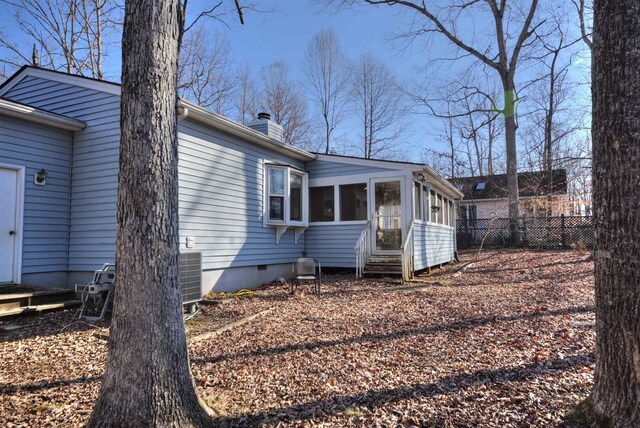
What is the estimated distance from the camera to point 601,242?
213cm

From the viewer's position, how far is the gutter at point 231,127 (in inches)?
263

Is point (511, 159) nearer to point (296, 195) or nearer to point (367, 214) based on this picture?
point (367, 214)

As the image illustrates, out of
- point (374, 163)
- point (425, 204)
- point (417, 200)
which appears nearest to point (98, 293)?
point (374, 163)

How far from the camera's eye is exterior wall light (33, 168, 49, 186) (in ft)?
21.4

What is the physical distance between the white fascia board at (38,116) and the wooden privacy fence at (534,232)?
13.0 m

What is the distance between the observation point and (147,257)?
2.25 metres

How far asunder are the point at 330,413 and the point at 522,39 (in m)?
20.2

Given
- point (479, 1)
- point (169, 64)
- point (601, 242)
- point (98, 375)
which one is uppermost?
point (479, 1)

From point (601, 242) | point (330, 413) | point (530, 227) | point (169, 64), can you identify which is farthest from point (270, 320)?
point (530, 227)

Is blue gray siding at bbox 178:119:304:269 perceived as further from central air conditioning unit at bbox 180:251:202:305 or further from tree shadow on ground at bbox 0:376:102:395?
tree shadow on ground at bbox 0:376:102:395

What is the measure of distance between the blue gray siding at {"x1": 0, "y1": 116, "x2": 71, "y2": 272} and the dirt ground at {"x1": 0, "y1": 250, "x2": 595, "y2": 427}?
4.84 ft

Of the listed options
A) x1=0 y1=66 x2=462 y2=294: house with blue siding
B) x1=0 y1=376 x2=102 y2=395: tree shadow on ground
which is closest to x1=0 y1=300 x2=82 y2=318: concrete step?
x1=0 y1=66 x2=462 y2=294: house with blue siding

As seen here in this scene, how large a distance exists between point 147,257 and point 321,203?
8410 millimetres

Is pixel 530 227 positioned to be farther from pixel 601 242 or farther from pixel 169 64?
A: pixel 169 64
